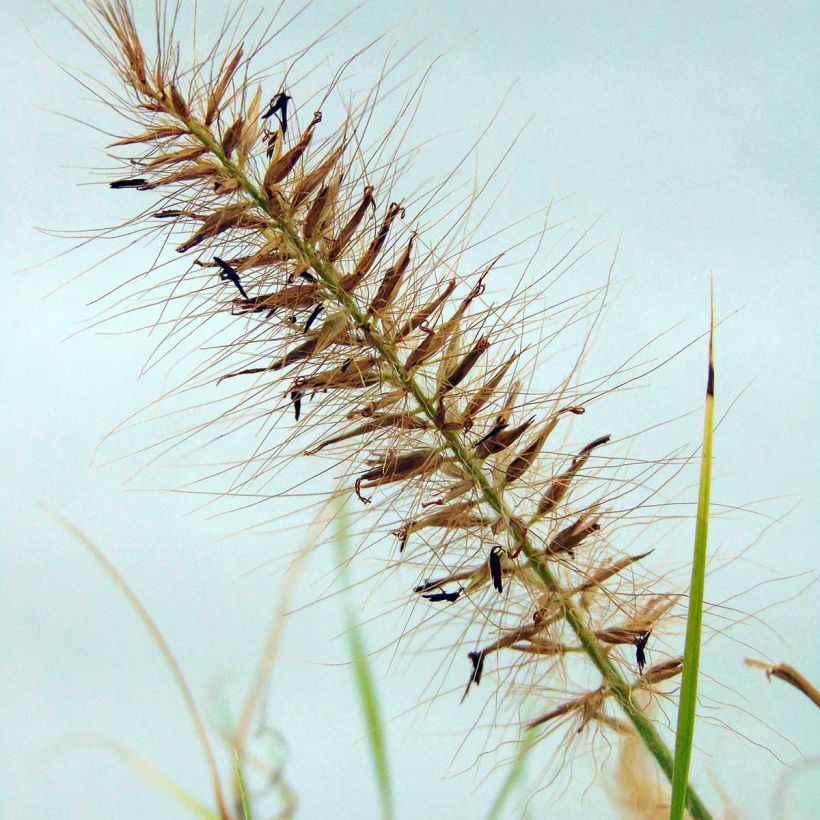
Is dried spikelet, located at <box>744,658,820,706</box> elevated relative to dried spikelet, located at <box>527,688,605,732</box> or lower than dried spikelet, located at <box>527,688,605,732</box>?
lower

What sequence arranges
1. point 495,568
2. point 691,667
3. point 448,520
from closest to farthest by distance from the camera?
point 691,667, point 495,568, point 448,520

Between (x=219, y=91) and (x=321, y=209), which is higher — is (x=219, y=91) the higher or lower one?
the higher one

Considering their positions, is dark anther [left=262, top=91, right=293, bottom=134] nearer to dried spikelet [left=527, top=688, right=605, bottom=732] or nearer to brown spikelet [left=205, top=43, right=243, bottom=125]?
brown spikelet [left=205, top=43, right=243, bottom=125]

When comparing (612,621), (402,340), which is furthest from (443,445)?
(612,621)

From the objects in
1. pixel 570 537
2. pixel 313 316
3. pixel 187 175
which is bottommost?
pixel 570 537

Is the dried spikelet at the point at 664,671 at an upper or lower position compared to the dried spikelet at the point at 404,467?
lower

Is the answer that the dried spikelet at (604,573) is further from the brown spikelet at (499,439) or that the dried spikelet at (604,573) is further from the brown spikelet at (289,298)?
the brown spikelet at (289,298)

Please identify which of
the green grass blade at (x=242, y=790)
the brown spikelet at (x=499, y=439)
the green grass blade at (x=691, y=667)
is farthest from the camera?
the brown spikelet at (x=499, y=439)

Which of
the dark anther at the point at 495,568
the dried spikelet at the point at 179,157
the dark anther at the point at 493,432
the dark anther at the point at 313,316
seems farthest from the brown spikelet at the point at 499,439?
the dried spikelet at the point at 179,157

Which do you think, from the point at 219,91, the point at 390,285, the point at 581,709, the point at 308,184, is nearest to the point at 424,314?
the point at 390,285

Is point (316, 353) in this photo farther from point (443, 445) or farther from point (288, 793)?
point (288, 793)

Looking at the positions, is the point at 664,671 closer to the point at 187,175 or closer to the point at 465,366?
the point at 465,366

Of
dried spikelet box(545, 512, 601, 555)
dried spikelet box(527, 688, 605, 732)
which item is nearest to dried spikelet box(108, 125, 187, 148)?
dried spikelet box(545, 512, 601, 555)
